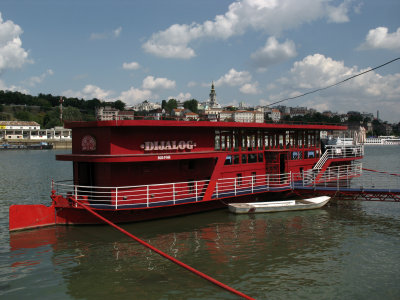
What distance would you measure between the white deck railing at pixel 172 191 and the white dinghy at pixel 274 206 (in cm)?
78

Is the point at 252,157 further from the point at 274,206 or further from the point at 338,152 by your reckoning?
the point at 338,152

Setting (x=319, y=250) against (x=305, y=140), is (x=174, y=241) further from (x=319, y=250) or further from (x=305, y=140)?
(x=305, y=140)

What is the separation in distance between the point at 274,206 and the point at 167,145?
7.88m

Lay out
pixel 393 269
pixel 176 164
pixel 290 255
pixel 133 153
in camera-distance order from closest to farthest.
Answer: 1. pixel 393 269
2. pixel 290 255
3. pixel 133 153
4. pixel 176 164

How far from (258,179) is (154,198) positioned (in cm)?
755

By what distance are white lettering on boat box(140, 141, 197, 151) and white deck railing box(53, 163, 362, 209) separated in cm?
195

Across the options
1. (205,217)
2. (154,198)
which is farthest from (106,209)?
(205,217)

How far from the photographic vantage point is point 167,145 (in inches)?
747

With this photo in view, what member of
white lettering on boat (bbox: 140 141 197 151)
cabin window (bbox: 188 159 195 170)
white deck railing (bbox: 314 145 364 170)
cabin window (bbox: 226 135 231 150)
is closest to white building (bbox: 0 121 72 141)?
white deck railing (bbox: 314 145 364 170)

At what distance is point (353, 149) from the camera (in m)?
28.7

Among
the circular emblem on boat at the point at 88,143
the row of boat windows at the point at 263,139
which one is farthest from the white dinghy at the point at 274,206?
the circular emblem on boat at the point at 88,143

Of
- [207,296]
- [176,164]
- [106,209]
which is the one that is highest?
[176,164]

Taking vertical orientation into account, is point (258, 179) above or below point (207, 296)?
above

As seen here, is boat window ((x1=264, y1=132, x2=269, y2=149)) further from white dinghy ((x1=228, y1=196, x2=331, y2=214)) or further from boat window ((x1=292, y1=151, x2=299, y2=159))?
white dinghy ((x1=228, y1=196, x2=331, y2=214))
